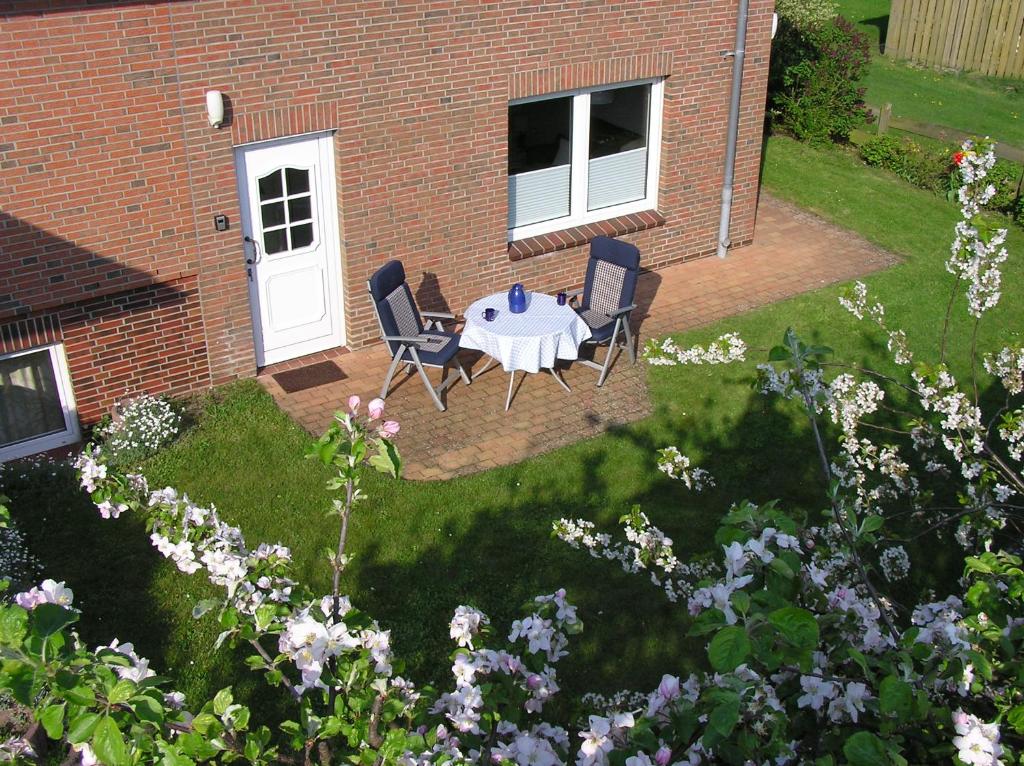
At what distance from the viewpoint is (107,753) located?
2.55 meters

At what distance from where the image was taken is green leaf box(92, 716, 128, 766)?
2.55 metres

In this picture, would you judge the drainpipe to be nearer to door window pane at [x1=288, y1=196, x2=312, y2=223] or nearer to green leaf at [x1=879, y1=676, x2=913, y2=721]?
door window pane at [x1=288, y1=196, x2=312, y2=223]

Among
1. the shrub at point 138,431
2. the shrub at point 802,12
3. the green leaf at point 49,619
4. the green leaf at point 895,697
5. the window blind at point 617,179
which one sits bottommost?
the shrub at point 138,431

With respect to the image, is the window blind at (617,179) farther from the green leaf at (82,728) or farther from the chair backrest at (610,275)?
the green leaf at (82,728)

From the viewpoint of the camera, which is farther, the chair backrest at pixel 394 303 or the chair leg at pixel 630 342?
the chair leg at pixel 630 342

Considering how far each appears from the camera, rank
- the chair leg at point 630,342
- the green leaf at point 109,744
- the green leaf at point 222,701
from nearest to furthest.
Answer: the green leaf at point 109,744, the green leaf at point 222,701, the chair leg at point 630,342

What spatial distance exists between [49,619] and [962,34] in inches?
892

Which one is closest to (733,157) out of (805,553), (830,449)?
(830,449)

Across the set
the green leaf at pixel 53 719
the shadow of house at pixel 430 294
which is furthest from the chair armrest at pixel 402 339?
the green leaf at pixel 53 719

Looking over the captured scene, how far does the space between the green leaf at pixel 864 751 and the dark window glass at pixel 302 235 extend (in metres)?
7.75

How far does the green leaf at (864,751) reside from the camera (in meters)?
2.87

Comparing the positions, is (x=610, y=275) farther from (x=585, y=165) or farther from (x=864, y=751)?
(x=864, y=751)

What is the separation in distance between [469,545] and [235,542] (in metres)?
3.95

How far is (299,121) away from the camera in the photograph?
9203 mm
